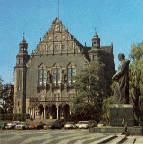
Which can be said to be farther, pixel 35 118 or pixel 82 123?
pixel 35 118

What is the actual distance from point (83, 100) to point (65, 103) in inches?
412

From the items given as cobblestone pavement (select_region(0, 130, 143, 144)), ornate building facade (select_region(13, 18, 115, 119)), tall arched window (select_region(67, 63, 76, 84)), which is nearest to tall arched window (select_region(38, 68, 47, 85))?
ornate building facade (select_region(13, 18, 115, 119))

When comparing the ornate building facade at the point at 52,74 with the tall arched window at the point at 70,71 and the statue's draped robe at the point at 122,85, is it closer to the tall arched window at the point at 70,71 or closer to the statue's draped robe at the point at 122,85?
the tall arched window at the point at 70,71

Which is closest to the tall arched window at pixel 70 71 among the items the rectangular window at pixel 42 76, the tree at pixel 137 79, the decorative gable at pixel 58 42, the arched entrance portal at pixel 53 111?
the decorative gable at pixel 58 42

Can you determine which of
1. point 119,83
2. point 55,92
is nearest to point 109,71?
point 55,92

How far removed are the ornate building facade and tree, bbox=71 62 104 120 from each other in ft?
30.0

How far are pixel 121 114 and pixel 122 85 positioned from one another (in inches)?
82.3

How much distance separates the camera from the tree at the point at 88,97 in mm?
48656

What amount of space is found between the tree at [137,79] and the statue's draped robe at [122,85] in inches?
265

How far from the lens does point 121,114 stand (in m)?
20.6

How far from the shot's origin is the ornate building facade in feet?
199

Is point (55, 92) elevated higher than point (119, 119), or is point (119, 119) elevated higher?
point (55, 92)

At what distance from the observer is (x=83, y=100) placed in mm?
49656

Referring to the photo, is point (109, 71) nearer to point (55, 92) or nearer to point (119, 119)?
point (55, 92)
